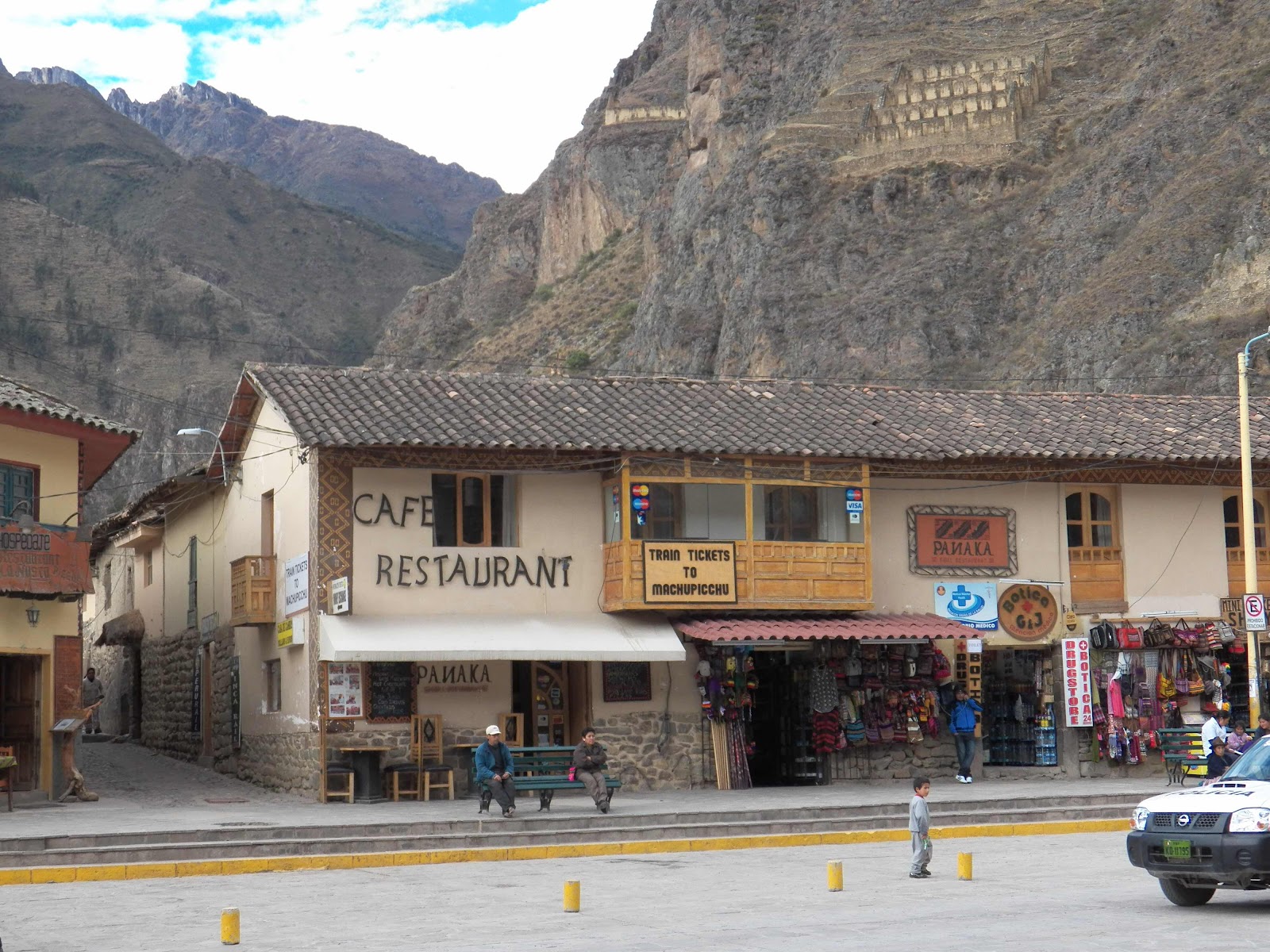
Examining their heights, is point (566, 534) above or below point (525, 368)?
below

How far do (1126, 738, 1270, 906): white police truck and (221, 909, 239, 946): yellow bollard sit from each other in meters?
6.46

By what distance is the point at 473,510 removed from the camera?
25.4 meters

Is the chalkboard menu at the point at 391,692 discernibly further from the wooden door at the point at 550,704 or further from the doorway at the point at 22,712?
the doorway at the point at 22,712

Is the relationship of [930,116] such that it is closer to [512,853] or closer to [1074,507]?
[1074,507]

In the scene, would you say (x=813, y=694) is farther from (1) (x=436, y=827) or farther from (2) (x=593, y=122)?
(2) (x=593, y=122)

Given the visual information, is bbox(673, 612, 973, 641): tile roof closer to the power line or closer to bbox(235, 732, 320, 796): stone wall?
bbox(235, 732, 320, 796): stone wall

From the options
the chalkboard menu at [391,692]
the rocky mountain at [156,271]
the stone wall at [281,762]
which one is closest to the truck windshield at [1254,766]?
the chalkboard menu at [391,692]

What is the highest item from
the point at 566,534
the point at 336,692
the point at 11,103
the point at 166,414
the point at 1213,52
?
the point at 11,103

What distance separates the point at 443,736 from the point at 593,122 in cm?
11853

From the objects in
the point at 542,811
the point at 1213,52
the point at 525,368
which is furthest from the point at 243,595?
the point at 525,368

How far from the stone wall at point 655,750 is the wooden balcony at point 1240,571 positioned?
951cm

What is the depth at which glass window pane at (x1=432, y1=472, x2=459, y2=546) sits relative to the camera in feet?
82.5

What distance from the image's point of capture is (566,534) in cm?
2570

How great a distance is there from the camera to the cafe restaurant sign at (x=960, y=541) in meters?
27.1
